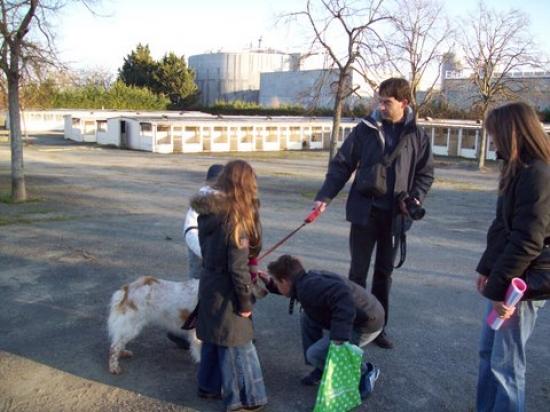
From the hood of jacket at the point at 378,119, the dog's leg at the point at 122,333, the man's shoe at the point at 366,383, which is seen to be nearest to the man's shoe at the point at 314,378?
the man's shoe at the point at 366,383

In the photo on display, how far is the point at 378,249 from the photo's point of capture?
4.80m

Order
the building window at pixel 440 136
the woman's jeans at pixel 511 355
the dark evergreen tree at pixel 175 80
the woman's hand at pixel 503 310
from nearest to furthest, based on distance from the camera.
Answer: the woman's hand at pixel 503 310 < the woman's jeans at pixel 511 355 < the building window at pixel 440 136 < the dark evergreen tree at pixel 175 80

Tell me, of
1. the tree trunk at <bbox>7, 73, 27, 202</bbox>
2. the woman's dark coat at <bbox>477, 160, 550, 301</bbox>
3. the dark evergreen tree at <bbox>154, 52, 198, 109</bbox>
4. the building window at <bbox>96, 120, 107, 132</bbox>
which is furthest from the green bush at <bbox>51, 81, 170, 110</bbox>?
the woman's dark coat at <bbox>477, 160, 550, 301</bbox>

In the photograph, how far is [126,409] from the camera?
3.71 m

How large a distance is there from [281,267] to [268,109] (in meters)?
47.6

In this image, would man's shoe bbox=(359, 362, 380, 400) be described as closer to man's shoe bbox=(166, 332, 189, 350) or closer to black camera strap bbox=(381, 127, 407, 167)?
man's shoe bbox=(166, 332, 189, 350)

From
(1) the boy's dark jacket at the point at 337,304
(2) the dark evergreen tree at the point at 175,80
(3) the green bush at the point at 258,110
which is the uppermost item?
(2) the dark evergreen tree at the point at 175,80

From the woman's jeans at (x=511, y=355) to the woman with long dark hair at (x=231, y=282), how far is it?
1515mm

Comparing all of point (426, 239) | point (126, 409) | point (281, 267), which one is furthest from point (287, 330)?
point (426, 239)

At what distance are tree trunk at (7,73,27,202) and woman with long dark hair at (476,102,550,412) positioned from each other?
11.5m

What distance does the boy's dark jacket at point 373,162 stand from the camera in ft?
15.0

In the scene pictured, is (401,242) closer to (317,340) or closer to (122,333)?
(317,340)

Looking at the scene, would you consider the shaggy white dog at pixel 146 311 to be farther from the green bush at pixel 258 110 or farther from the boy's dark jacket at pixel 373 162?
the green bush at pixel 258 110

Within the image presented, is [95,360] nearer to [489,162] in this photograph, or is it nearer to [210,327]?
[210,327]
